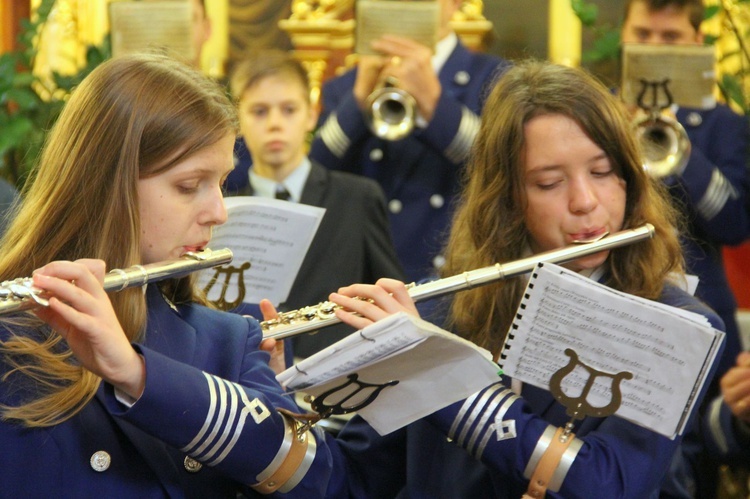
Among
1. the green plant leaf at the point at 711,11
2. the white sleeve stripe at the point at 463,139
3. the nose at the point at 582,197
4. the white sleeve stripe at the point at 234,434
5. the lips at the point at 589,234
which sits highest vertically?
the green plant leaf at the point at 711,11

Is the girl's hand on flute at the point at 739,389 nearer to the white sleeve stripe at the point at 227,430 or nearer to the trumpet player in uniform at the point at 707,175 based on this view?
the trumpet player in uniform at the point at 707,175

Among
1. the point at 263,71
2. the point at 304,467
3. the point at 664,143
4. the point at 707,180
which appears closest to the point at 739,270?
the point at 707,180

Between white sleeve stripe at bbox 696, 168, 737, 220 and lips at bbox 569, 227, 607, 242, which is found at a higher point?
lips at bbox 569, 227, 607, 242

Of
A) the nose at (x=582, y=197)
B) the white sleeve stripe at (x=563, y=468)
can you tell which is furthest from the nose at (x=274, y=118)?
the white sleeve stripe at (x=563, y=468)

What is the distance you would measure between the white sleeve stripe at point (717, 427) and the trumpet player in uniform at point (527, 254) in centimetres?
72

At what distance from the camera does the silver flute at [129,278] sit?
182cm

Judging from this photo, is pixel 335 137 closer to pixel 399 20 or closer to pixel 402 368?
pixel 399 20

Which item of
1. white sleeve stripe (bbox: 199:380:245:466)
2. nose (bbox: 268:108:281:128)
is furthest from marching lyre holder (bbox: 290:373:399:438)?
nose (bbox: 268:108:281:128)

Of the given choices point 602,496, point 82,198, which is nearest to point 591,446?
point 602,496

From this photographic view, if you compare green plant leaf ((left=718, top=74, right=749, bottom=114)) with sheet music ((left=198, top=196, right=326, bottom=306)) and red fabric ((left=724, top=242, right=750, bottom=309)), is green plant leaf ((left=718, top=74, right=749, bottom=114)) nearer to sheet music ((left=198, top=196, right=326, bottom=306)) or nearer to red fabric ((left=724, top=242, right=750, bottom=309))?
red fabric ((left=724, top=242, right=750, bottom=309))

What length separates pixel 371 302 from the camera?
7.14 ft

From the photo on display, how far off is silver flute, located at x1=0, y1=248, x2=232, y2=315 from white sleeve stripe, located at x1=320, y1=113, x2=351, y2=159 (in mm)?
2305

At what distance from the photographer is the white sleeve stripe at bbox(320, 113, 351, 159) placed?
14.7ft

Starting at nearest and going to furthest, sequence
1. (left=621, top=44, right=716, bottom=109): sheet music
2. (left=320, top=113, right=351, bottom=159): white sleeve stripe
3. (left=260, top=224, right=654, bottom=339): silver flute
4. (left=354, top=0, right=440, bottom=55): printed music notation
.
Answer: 1. (left=260, top=224, right=654, bottom=339): silver flute
2. (left=621, top=44, right=716, bottom=109): sheet music
3. (left=354, top=0, right=440, bottom=55): printed music notation
4. (left=320, top=113, right=351, bottom=159): white sleeve stripe
